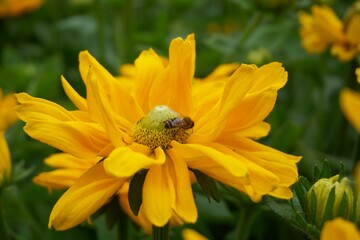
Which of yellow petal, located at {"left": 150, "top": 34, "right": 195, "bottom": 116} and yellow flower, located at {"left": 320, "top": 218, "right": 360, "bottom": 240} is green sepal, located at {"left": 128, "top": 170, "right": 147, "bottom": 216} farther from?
yellow flower, located at {"left": 320, "top": 218, "right": 360, "bottom": 240}

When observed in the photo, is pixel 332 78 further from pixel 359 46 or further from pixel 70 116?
pixel 70 116

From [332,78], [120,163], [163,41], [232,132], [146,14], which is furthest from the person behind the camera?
[146,14]

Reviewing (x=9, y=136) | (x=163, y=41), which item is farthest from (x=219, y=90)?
(x=163, y=41)

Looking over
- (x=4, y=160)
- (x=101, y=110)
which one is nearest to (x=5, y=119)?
(x=4, y=160)

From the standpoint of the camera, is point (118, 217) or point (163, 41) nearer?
point (118, 217)

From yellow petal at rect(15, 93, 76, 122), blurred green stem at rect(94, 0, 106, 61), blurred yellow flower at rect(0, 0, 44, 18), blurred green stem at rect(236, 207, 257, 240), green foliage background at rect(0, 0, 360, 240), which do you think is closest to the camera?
yellow petal at rect(15, 93, 76, 122)

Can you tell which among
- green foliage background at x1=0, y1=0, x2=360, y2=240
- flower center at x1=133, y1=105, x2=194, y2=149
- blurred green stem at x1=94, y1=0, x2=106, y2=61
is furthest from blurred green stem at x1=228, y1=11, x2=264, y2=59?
flower center at x1=133, y1=105, x2=194, y2=149

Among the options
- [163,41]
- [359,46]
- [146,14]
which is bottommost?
[146,14]
